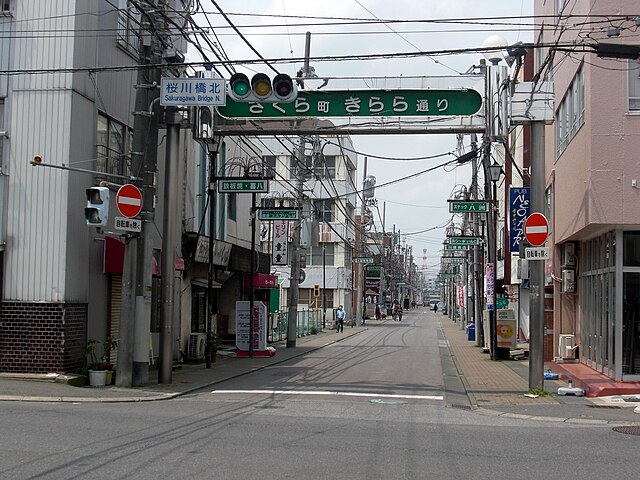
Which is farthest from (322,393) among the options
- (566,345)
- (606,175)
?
(566,345)

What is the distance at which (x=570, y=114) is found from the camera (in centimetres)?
2044

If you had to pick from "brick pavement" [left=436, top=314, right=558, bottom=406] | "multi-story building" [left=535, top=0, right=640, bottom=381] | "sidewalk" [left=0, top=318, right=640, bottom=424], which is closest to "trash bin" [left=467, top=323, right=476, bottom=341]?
"brick pavement" [left=436, top=314, right=558, bottom=406]

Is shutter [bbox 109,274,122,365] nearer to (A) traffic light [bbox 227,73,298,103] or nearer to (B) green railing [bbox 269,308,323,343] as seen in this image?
(A) traffic light [bbox 227,73,298,103]

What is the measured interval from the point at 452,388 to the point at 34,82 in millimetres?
12128

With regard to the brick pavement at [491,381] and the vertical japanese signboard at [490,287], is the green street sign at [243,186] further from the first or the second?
the vertical japanese signboard at [490,287]

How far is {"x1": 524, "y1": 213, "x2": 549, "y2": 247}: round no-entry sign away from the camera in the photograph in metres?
16.0

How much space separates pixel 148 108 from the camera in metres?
17.4

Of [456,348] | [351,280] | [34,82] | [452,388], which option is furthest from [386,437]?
[351,280]

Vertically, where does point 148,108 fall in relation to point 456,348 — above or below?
above

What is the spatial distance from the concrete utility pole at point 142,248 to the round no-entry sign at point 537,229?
8325 millimetres

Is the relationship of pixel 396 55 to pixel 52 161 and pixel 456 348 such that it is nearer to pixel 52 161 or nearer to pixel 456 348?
pixel 52 161

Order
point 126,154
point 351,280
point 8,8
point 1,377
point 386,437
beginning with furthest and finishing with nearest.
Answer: point 351,280
point 126,154
point 8,8
point 1,377
point 386,437

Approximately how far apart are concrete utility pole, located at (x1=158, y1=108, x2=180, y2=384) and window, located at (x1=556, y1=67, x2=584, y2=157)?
380 inches

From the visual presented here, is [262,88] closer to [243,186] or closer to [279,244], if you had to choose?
[243,186]
